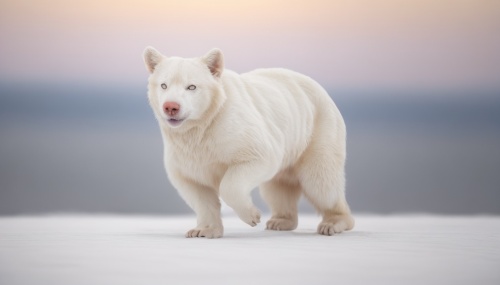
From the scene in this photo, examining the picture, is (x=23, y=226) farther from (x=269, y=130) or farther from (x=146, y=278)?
(x=146, y=278)

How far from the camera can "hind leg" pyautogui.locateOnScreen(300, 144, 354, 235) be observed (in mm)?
5762

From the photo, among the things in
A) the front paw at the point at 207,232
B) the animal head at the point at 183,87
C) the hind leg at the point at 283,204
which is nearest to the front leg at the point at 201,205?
the front paw at the point at 207,232

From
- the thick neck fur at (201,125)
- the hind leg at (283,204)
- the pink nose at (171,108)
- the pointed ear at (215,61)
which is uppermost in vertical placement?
the pointed ear at (215,61)

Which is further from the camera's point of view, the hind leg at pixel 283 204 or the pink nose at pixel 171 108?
the hind leg at pixel 283 204

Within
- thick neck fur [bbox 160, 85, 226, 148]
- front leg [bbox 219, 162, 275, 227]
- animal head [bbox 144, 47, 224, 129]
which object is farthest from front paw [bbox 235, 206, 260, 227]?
animal head [bbox 144, 47, 224, 129]

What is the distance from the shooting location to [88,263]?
4.11m

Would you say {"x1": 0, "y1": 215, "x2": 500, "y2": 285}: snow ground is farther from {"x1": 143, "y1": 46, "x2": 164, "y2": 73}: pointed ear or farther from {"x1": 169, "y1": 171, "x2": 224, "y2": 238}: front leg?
{"x1": 143, "y1": 46, "x2": 164, "y2": 73}: pointed ear

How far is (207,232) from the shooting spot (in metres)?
5.34

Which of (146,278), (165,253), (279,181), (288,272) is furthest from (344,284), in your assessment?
(279,181)

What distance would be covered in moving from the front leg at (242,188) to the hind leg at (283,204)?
1136 millimetres

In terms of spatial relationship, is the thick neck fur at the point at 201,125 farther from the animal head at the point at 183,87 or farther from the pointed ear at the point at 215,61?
the pointed ear at the point at 215,61

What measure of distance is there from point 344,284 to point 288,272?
1.25ft

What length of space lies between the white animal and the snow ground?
30 centimetres

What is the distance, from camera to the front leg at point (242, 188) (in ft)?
16.4
